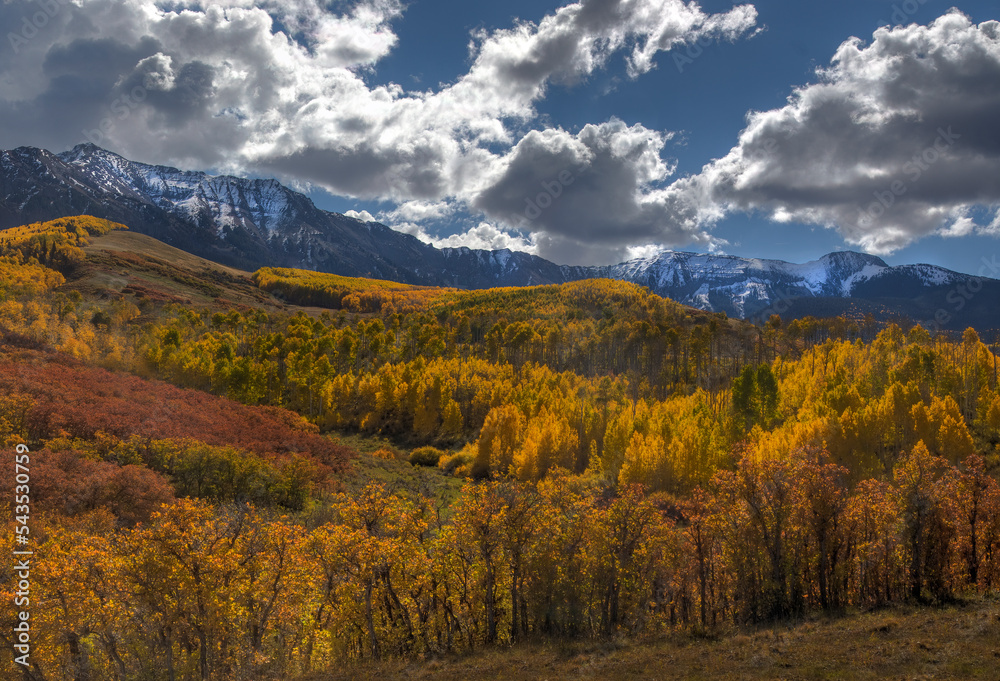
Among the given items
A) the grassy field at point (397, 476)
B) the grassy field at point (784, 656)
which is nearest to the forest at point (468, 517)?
the grassy field at point (397, 476)

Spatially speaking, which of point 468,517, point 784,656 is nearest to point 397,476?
point 468,517

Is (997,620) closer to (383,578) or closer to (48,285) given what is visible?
(383,578)

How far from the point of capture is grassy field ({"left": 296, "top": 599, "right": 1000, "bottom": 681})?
23.4 metres

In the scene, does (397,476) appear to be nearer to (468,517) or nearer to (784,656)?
(468,517)

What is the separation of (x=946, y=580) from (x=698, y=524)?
56.2 feet

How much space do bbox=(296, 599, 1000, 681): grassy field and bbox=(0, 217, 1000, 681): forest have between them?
2629 mm

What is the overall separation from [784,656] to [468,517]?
61.4 ft

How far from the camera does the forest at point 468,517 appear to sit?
26500 millimetres

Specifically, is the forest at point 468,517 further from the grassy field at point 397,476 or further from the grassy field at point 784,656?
the grassy field at point 784,656

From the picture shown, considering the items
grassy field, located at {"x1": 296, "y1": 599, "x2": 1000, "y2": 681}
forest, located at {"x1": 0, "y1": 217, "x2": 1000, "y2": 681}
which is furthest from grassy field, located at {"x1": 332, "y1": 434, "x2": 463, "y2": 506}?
grassy field, located at {"x1": 296, "y1": 599, "x2": 1000, "y2": 681}

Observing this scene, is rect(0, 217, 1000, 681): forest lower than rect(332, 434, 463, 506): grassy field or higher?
higher

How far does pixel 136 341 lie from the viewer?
114 meters

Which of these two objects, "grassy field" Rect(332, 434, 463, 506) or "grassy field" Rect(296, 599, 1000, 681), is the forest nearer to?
"grassy field" Rect(332, 434, 463, 506)

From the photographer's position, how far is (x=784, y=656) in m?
26.3
